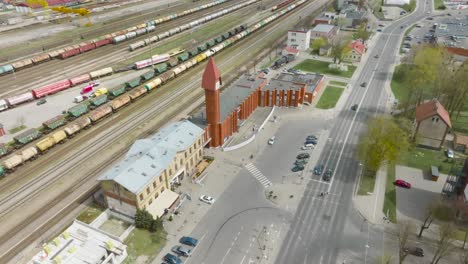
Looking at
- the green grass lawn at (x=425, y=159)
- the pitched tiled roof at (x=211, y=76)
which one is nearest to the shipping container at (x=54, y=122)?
the pitched tiled roof at (x=211, y=76)

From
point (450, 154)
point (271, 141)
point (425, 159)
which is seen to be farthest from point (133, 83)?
point (450, 154)

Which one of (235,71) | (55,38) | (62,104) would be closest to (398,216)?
(235,71)

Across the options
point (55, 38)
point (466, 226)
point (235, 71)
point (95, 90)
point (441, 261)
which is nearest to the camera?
point (441, 261)

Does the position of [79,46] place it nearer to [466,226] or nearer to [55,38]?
[55,38]

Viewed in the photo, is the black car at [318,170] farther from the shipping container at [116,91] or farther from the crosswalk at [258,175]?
the shipping container at [116,91]

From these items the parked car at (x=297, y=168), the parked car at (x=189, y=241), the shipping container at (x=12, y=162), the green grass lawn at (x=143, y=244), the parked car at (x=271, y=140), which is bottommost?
the green grass lawn at (x=143, y=244)

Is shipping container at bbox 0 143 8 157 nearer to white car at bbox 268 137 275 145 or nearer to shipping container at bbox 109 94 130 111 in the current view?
shipping container at bbox 109 94 130 111
